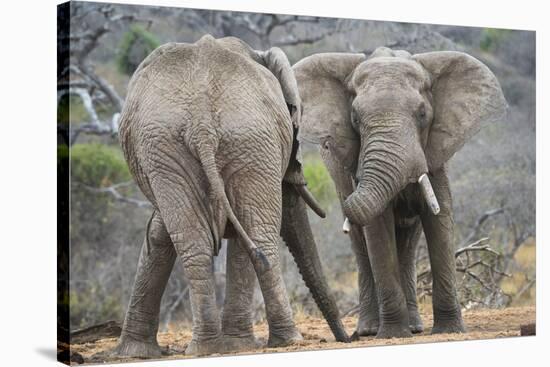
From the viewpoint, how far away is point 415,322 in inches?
382

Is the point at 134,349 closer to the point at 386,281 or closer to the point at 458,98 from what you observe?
the point at 386,281

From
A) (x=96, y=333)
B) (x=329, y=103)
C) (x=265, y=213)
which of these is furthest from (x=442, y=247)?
(x=96, y=333)

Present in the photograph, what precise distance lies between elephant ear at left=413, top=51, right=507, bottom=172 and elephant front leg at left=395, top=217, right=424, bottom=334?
715 mm

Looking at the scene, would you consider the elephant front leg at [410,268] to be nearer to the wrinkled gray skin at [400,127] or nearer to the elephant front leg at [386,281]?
the wrinkled gray skin at [400,127]

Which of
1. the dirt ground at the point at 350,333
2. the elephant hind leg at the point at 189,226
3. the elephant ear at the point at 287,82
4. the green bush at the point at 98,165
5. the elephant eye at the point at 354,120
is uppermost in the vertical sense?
the elephant ear at the point at 287,82

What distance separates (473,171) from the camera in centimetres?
1261

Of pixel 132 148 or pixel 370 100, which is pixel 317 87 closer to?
pixel 370 100

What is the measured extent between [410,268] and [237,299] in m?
2.08

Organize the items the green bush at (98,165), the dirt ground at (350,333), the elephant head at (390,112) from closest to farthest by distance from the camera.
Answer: the dirt ground at (350,333), the elephant head at (390,112), the green bush at (98,165)

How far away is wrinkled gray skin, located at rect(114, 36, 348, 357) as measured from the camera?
749 cm

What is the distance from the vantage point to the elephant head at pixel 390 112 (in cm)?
857

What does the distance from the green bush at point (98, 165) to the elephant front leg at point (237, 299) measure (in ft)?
Answer: 12.8

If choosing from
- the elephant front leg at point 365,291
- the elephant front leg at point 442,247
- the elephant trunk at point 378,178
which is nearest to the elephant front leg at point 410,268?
the elephant front leg at point 365,291

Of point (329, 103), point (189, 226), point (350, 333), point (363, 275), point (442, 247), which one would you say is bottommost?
point (350, 333)
